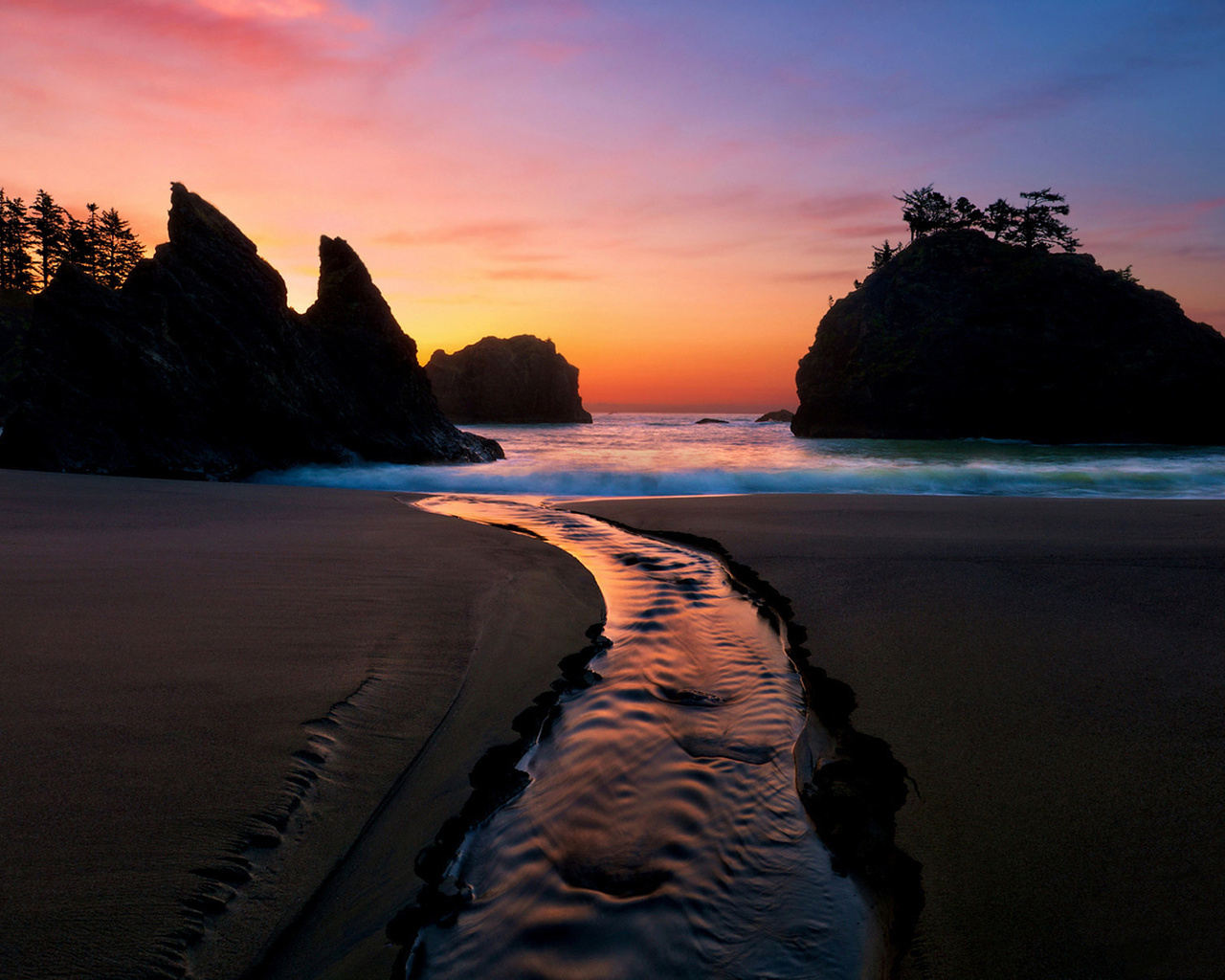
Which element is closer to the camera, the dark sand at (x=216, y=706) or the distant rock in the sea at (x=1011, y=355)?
the dark sand at (x=216, y=706)

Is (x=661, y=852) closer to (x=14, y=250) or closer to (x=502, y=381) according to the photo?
(x=14, y=250)

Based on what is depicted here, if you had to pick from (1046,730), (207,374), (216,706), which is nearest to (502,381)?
(207,374)

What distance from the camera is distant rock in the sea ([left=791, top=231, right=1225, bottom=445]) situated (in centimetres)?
3288

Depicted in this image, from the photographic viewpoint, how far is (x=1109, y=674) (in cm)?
242

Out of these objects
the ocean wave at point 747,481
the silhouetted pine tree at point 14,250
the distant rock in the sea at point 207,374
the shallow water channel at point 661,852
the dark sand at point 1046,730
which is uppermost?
the silhouetted pine tree at point 14,250

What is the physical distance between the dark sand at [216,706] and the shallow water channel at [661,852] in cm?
21

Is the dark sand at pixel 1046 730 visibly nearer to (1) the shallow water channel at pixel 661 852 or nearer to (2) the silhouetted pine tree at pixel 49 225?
(1) the shallow water channel at pixel 661 852

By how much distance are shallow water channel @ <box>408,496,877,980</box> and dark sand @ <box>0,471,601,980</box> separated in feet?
0.68

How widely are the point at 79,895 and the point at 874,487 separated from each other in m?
13.2

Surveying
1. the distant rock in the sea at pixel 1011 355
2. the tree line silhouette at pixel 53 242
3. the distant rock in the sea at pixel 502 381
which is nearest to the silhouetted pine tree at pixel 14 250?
the tree line silhouette at pixel 53 242

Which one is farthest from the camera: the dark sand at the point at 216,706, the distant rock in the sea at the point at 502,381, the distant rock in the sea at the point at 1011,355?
the distant rock in the sea at the point at 502,381

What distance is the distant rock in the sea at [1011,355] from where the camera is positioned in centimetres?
3288

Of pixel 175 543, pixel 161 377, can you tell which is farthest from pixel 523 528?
pixel 161 377

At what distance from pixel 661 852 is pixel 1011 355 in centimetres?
4260
